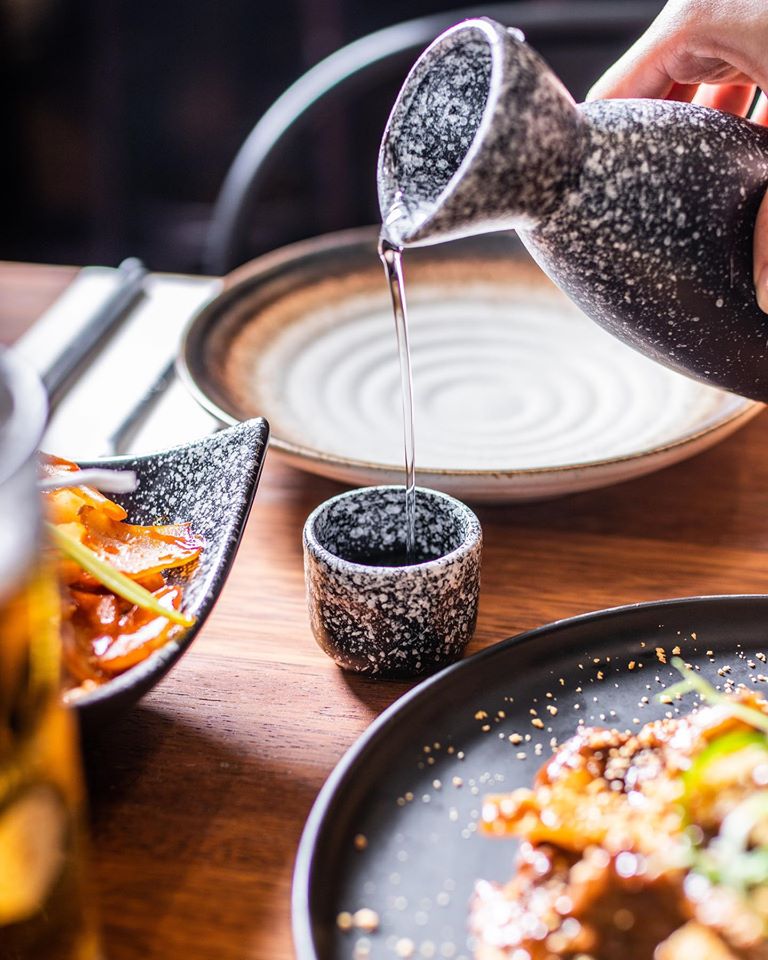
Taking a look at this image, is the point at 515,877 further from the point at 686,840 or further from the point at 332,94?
the point at 332,94

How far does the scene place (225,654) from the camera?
0.86 m

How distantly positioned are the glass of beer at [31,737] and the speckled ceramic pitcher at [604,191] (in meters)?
0.32

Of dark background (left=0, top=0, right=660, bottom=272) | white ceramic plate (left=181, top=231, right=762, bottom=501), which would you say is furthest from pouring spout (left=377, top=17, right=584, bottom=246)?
dark background (left=0, top=0, right=660, bottom=272)

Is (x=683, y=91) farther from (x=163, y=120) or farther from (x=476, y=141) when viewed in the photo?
(x=163, y=120)

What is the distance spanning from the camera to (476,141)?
65 centimetres

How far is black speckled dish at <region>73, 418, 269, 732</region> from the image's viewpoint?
65 centimetres

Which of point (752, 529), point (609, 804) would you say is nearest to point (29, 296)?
point (752, 529)

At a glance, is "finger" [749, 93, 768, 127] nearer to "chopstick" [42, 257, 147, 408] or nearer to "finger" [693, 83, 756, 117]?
"finger" [693, 83, 756, 117]

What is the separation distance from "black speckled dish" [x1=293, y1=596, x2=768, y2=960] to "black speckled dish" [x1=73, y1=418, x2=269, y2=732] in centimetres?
13

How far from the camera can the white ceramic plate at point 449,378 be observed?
0.99m

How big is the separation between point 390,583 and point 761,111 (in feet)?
2.48

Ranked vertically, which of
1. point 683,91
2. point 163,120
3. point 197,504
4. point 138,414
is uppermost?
point 683,91

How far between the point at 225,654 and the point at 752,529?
501 mm

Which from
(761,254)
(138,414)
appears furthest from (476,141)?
(138,414)
